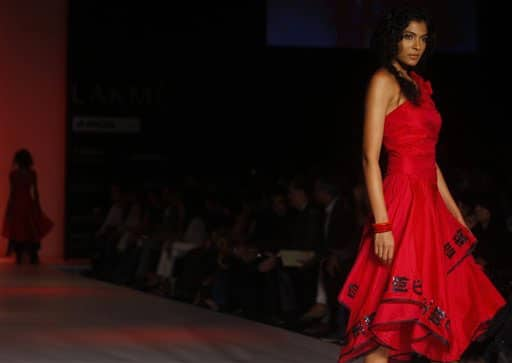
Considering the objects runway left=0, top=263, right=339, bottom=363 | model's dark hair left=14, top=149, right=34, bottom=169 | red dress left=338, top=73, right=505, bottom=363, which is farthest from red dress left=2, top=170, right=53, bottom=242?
red dress left=338, top=73, right=505, bottom=363

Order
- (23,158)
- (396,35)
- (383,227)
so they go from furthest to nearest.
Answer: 1. (23,158)
2. (396,35)
3. (383,227)

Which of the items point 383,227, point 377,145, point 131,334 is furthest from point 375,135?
point 131,334

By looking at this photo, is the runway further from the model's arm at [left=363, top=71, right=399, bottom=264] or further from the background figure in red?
the background figure in red

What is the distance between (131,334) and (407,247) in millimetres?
2884

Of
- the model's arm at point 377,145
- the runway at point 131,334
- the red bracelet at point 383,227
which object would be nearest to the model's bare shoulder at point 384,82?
the model's arm at point 377,145

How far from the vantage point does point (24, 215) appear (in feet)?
42.4

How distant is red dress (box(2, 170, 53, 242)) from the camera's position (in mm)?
12899

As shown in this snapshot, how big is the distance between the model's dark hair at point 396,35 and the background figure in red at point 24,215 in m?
9.79

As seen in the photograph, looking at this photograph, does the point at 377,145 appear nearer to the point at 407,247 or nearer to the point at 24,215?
the point at 407,247

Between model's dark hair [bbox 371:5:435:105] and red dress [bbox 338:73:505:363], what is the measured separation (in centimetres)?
5

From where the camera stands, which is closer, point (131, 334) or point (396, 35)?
point (396, 35)

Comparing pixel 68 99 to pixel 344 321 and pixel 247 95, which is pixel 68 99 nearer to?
pixel 247 95

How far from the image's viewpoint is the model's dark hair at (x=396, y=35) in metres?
3.41

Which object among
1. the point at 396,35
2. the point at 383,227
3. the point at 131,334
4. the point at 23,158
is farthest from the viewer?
the point at 23,158
